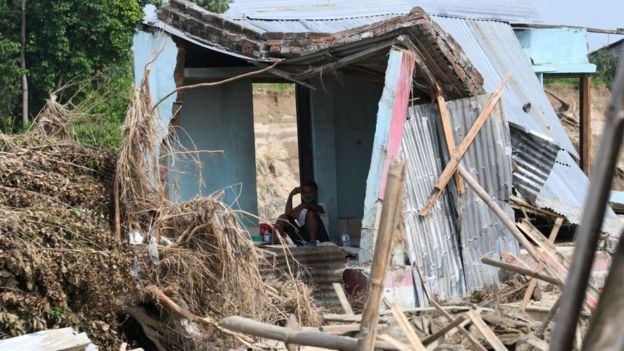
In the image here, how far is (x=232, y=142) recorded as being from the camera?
449 inches

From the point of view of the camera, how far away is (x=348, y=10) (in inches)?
453

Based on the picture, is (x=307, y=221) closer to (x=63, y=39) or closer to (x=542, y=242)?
(x=542, y=242)

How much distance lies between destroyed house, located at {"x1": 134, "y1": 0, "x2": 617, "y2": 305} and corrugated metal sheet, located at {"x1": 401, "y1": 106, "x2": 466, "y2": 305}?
13 millimetres

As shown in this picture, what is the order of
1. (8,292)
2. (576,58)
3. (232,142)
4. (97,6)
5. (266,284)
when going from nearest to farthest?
(8,292), (266,284), (232,142), (576,58), (97,6)

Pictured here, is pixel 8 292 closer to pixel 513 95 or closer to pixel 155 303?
pixel 155 303

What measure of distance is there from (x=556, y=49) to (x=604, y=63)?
810 inches

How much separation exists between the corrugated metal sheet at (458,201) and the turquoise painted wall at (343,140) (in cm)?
293

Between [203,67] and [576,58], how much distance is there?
5.57 m

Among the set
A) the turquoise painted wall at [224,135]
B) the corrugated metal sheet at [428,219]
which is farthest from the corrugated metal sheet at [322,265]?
the turquoise painted wall at [224,135]

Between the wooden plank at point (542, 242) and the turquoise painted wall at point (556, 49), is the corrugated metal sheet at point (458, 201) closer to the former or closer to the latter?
the wooden plank at point (542, 242)

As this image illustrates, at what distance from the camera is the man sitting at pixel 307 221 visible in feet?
34.1

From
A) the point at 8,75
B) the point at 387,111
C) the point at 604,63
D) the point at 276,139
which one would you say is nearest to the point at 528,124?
the point at 387,111

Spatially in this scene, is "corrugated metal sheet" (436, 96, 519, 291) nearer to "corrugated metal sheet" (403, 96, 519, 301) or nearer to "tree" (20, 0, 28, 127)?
"corrugated metal sheet" (403, 96, 519, 301)

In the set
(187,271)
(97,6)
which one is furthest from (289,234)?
(97,6)
